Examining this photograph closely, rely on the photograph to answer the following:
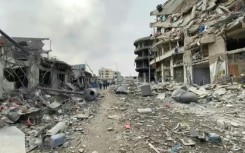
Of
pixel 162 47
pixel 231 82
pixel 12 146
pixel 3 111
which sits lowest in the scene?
pixel 12 146

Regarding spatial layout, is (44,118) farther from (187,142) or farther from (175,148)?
(187,142)

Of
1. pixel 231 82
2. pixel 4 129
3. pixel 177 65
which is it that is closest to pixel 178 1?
pixel 177 65

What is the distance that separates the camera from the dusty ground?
6.18 meters

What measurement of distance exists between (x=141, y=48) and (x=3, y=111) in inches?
1669

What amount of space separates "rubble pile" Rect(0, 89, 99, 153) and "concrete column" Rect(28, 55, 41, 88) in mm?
3021

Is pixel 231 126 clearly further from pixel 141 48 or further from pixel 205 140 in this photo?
pixel 141 48

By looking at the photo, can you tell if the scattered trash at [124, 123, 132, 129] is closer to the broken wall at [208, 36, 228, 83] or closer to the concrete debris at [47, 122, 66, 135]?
the concrete debris at [47, 122, 66, 135]

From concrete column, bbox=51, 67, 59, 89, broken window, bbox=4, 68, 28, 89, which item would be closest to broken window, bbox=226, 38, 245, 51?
concrete column, bbox=51, 67, 59, 89

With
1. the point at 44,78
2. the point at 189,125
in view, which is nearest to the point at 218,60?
the point at 189,125

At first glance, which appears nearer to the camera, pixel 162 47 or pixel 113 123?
Answer: pixel 113 123

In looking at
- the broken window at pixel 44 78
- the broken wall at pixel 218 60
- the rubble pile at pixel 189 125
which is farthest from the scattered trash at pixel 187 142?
the broken window at pixel 44 78

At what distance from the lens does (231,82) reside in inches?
622

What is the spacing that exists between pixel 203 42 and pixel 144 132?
14.5 metres

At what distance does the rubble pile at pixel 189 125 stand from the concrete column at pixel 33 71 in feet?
24.6
